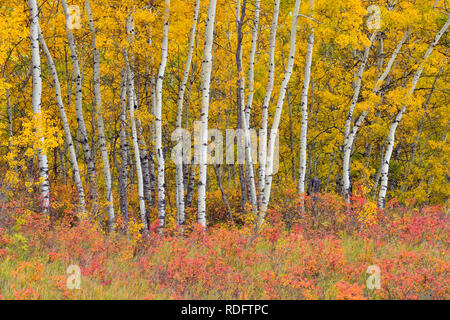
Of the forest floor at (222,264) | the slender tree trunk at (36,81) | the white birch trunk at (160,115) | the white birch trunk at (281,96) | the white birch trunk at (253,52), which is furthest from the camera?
the white birch trunk at (253,52)

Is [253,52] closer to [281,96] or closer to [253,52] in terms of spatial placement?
[253,52]

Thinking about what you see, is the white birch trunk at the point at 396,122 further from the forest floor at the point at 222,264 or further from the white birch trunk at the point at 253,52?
the white birch trunk at the point at 253,52

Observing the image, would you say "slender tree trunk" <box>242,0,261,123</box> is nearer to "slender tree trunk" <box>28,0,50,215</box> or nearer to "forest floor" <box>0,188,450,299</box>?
"forest floor" <box>0,188,450,299</box>

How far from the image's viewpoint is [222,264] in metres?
7.44

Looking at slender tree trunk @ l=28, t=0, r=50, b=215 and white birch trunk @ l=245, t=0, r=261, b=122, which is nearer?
slender tree trunk @ l=28, t=0, r=50, b=215

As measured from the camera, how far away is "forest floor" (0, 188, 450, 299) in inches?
234

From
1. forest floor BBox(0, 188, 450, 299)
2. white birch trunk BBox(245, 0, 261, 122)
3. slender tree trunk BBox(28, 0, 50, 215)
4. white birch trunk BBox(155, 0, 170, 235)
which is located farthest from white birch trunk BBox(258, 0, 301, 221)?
slender tree trunk BBox(28, 0, 50, 215)

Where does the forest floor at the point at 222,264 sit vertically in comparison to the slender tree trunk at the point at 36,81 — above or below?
below

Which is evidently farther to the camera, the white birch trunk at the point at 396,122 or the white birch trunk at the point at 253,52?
the white birch trunk at the point at 396,122

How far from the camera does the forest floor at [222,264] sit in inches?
234

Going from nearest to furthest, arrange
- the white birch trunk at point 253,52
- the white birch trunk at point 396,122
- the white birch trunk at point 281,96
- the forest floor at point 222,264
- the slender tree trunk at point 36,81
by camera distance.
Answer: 1. the forest floor at point 222,264
2. the slender tree trunk at point 36,81
3. the white birch trunk at point 281,96
4. the white birch trunk at point 253,52
5. the white birch trunk at point 396,122

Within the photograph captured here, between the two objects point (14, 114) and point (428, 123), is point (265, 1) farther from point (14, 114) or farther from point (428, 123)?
point (14, 114)

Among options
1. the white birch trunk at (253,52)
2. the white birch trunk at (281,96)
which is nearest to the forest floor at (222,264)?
the white birch trunk at (281,96)
